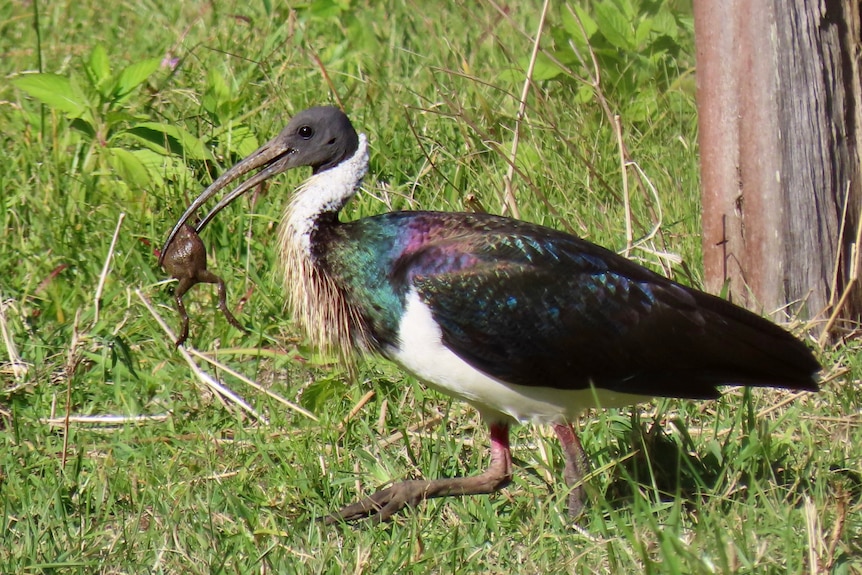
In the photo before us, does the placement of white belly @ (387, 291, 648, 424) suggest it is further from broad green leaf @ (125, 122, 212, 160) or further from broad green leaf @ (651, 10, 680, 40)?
broad green leaf @ (651, 10, 680, 40)

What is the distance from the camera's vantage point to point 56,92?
5613 mm

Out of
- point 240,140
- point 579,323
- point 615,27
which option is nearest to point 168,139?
point 240,140

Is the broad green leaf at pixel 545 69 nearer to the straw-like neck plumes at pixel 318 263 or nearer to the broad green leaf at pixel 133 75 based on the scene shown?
the broad green leaf at pixel 133 75

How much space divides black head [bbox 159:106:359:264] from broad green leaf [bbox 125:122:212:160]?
49.4 inches

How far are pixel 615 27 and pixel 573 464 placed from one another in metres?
2.68

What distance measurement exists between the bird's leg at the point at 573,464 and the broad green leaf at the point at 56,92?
8.87ft

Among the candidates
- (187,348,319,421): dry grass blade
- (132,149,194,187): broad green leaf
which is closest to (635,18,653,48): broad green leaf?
(132,149,194,187): broad green leaf

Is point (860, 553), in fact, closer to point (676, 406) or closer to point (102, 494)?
point (676, 406)

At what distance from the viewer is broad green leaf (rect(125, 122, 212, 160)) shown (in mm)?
5660

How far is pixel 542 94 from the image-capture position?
6176mm

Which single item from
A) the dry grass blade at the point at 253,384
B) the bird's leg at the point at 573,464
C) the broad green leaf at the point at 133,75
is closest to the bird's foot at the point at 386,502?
the bird's leg at the point at 573,464

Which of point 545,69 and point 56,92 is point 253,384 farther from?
point 545,69

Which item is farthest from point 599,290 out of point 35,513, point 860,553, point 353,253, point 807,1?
point 35,513

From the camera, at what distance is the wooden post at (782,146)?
4715 mm
